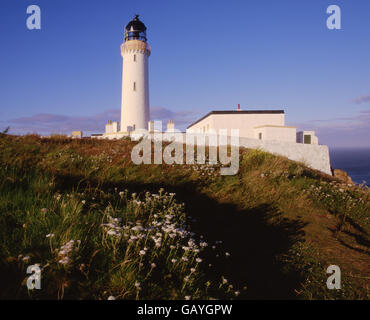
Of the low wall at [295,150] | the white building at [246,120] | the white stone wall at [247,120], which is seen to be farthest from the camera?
the white stone wall at [247,120]

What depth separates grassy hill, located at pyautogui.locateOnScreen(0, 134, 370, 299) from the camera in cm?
242

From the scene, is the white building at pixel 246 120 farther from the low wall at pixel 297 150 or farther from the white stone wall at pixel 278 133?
the low wall at pixel 297 150

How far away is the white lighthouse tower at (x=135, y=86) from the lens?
31.0 meters

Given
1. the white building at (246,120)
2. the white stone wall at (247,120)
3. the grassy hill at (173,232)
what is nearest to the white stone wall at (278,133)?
the white building at (246,120)

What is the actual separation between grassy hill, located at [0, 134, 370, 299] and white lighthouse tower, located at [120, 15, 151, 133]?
2425cm

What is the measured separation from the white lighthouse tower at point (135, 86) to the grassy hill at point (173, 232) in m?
24.2

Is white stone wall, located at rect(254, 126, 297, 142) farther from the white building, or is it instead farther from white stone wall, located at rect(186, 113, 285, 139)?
white stone wall, located at rect(186, 113, 285, 139)

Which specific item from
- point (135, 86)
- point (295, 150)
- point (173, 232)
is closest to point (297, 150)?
point (295, 150)

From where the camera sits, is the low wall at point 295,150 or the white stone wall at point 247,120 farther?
the white stone wall at point 247,120

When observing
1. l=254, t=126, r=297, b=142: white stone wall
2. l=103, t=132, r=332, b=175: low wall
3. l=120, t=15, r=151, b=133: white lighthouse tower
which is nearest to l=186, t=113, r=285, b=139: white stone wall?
l=254, t=126, r=297, b=142: white stone wall

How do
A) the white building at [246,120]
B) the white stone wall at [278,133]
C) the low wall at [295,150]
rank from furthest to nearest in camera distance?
the white building at [246,120], the white stone wall at [278,133], the low wall at [295,150]

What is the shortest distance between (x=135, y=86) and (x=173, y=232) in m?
30.6

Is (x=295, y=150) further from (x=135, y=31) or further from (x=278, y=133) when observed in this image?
(x=135, y=31)
